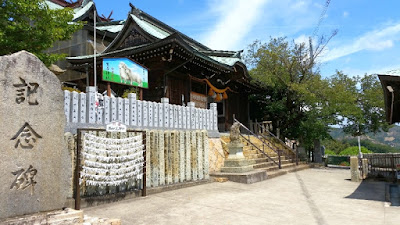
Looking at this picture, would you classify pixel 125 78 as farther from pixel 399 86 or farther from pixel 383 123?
pixel 383 123

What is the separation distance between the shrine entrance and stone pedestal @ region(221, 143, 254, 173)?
4.28 meters

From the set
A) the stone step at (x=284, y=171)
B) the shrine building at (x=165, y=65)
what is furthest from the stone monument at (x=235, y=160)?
the shrine building at (x=165, y=65)

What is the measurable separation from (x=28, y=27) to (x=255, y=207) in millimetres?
11052

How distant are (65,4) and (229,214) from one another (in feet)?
86.0

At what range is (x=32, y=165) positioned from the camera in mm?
3889

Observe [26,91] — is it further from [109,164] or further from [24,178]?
[109,164]

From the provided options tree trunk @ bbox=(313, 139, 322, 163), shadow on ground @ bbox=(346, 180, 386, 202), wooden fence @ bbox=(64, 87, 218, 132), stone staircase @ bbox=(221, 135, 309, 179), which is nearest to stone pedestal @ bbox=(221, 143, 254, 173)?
stone staircase @ bbox=(221, 135, 309, 179)

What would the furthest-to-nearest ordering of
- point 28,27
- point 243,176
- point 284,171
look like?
point 284,171, point 28,27, point 243,176

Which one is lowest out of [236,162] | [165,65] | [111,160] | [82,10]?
[236,162]

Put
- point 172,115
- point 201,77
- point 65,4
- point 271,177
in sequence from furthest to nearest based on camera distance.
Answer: point 65,4 → point 201,77 → point 271,177 → point 172,115

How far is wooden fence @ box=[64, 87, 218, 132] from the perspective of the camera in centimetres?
719

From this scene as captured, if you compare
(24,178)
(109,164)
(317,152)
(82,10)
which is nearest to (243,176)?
(109,164)

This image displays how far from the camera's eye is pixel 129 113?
8.49 meters

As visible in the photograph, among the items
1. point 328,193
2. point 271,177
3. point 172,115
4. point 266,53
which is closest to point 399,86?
point 328,193
